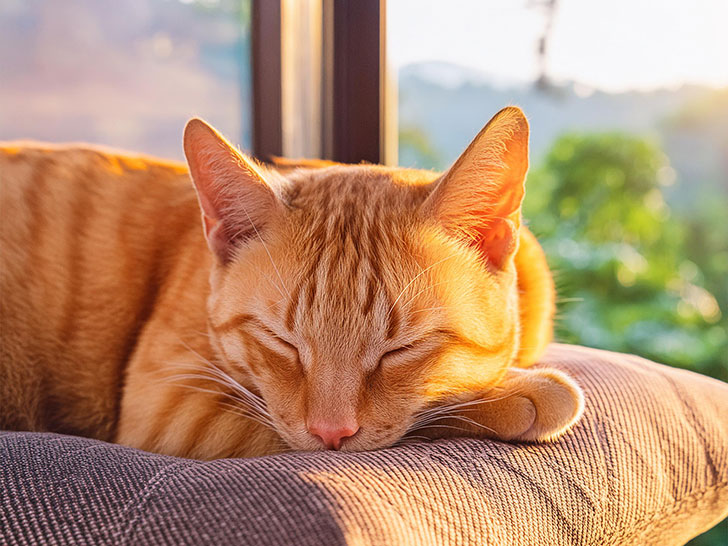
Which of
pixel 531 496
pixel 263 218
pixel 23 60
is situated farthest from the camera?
pixel 23 60

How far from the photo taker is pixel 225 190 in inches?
49.4

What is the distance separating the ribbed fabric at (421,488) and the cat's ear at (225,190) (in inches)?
18.3

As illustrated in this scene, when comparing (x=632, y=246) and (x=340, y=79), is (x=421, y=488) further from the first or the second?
(x=632, y=246)

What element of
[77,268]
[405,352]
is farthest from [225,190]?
[77,268]

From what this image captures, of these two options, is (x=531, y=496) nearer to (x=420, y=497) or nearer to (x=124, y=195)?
(x=420, y=497)

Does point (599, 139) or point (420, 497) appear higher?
point (599, 139)

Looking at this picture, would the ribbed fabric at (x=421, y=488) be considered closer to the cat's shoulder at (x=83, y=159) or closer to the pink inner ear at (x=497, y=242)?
the pink inner ear at (x=497, y=242)

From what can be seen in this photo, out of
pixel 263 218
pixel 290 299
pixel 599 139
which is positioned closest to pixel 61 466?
pixel 290 299

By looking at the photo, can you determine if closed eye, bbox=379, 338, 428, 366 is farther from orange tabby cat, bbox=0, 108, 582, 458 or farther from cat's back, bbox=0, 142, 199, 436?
cat's back, bbox=0, 142, 199, 436

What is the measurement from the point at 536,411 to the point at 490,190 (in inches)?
15.5

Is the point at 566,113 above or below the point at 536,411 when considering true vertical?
above

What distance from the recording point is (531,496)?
0.97 meters

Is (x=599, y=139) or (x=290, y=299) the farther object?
(x=599, y=139)

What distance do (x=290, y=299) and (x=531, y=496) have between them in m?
0.50
